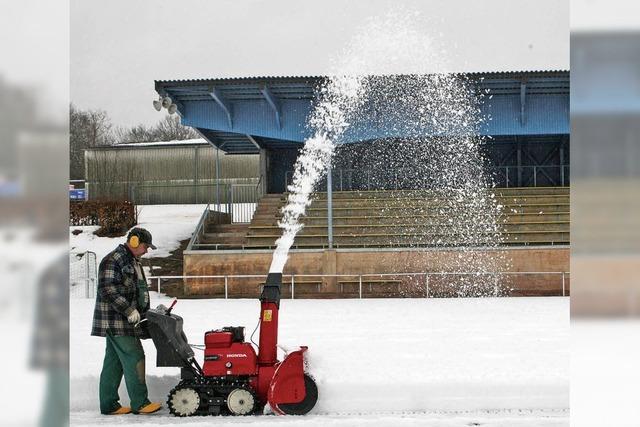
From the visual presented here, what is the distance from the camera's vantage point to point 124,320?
5242 millimetres

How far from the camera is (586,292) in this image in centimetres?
Answer: 146

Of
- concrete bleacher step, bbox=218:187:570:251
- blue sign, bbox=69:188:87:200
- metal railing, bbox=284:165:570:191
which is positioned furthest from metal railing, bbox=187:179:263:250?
blue sign, bbox=69:188:87:200

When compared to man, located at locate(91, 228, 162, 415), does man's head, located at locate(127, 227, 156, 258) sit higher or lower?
higher

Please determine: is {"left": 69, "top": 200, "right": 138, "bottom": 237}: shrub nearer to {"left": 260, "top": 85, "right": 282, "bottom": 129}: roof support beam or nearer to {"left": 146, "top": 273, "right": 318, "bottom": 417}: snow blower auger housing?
{"left": 260, "top": 85, "right": 282, "bottom": 129}: roof support beam

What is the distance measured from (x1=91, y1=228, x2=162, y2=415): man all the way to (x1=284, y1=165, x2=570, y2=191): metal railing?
15200 mm

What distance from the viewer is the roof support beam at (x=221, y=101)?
17978 millimetres

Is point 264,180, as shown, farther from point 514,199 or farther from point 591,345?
point 591,345

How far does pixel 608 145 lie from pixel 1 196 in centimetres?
125

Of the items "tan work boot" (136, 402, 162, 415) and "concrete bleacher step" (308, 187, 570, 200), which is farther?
"concrete bleacher step" (308, 187, 570, 200)

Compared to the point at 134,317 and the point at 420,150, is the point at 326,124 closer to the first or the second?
the point at 420,150

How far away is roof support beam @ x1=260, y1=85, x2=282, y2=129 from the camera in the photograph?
1777 centimetres

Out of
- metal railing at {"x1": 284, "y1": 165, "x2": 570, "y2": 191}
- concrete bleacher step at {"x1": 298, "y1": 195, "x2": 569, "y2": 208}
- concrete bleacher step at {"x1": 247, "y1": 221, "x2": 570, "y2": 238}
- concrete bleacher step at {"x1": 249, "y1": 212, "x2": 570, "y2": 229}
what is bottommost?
concrete bleacher step at {"x1": 247, "y1": 221, "x2": 570, "y2": 238}

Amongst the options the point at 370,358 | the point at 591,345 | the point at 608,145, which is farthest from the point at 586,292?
the point at 370,358

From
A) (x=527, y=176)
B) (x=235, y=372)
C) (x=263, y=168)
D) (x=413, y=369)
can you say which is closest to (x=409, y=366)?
(x=413, y=369)
